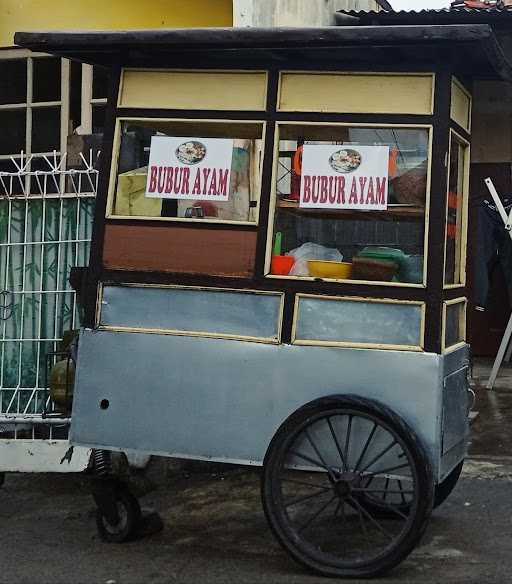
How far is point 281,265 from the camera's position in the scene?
15.8 ft

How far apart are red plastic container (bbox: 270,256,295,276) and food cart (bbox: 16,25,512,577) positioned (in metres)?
0.01

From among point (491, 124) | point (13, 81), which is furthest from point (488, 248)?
point (13, 81)

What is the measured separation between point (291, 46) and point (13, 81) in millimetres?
4846

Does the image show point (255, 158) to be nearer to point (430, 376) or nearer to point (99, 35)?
point (99, 35)

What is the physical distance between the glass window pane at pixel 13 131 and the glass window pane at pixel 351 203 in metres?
4.36

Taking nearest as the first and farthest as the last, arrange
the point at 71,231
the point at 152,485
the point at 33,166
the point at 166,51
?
the point at 166,51
the point at 152,485
the point at 71,231
the point at 33,166

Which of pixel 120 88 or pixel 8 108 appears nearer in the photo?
pixel 120 88

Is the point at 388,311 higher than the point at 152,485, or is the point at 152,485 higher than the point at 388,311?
the point at 388,311

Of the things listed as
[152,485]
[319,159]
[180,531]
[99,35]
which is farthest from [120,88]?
[180,531]

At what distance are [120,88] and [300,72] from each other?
0.94 metres

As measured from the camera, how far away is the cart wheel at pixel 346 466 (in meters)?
4.32

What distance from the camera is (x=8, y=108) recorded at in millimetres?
→ 8641

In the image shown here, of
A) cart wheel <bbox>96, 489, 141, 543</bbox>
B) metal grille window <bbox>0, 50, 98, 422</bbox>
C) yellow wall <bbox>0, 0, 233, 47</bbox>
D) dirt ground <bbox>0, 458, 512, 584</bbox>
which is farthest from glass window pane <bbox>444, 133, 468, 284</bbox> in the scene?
yellow wall <bbox>0, 0, 233, 47</bbox>

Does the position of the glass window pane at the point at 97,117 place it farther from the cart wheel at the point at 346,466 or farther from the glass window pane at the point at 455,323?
the cart wheel at the point at 346,466
